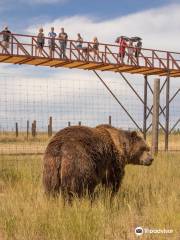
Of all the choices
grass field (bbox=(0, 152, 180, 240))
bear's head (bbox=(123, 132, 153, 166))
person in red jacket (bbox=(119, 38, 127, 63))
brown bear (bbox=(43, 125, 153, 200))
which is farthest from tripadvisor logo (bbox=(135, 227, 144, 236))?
person in red jacket (bbox=(119, 38, 127, 63))

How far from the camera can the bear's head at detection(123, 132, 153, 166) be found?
9430 mm

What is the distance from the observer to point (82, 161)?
7469 millimetres

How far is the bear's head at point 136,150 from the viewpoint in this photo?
9.43 metres

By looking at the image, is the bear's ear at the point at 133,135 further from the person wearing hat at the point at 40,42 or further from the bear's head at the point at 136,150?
the person wearing hat at the point at 40,42

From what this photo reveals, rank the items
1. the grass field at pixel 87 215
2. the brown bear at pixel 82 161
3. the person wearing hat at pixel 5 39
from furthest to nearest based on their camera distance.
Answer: the person wearing hat at pixel 5 39
the brown bear at pixel 82 161
the grass field at pixel 87 215

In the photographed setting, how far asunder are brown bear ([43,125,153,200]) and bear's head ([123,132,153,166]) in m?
0.42

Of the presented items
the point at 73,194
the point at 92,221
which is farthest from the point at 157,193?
the point at 92,221

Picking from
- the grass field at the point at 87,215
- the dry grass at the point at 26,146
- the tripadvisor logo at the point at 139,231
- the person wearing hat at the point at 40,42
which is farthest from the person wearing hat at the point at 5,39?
the tripadvisor logo at the point at 139,231

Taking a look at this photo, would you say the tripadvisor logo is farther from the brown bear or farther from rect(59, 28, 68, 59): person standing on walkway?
rect(59, 28, 68, 59): person standing on walkway

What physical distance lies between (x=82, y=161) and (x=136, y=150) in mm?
2310

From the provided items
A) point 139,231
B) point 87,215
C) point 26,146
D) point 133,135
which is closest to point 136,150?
point 133,135

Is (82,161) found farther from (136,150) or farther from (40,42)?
(40,42)

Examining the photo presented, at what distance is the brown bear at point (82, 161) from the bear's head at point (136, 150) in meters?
0.42

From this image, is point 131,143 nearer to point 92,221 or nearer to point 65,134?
point 65,134
